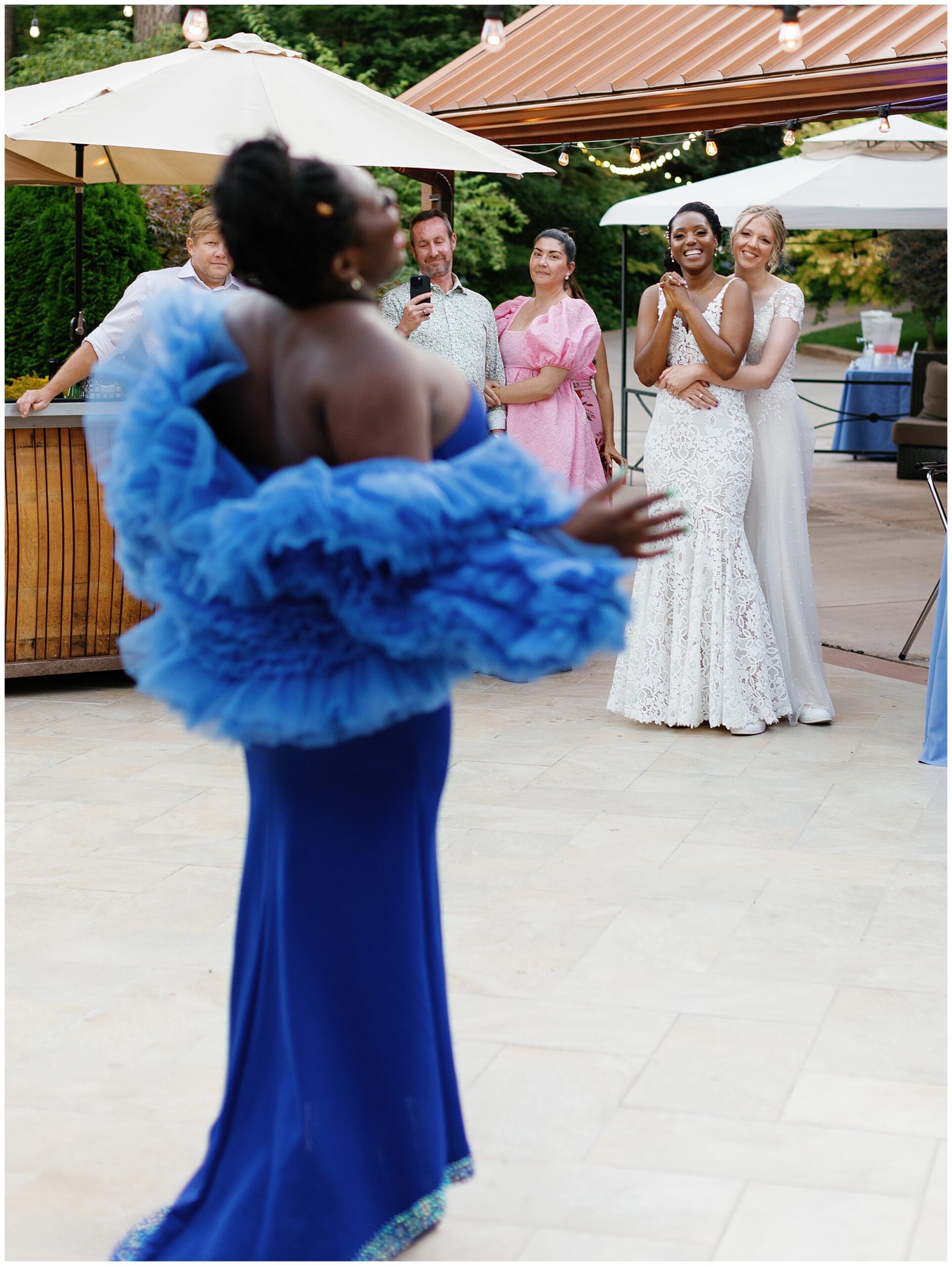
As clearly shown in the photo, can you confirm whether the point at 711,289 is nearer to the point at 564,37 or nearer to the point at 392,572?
the point at 564,37

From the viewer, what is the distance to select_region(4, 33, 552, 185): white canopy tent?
5.97 m

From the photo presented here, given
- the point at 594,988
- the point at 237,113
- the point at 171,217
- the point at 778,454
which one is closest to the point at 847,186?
the point at 171,217

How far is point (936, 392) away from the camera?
1355 centimetres

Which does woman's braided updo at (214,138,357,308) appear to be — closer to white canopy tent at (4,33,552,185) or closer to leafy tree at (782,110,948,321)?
white canopy tent at (4,33,552,185)

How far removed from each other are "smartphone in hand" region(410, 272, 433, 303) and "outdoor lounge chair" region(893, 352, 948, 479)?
7.50 metres

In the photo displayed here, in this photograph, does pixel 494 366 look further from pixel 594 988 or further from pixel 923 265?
pixel 923 265

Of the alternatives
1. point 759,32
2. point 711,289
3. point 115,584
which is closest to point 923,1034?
point 711,289

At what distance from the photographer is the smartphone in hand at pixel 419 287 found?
6.22 m

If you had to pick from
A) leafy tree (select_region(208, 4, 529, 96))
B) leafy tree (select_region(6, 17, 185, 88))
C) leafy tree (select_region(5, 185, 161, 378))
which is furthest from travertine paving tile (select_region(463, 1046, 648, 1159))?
leafy tree (select_region(208, 4, 529, 96))

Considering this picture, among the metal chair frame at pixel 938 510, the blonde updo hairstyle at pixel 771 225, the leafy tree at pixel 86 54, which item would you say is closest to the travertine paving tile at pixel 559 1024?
the metal chair frame at pixel 938 510

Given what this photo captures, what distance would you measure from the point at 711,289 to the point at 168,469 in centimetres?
413

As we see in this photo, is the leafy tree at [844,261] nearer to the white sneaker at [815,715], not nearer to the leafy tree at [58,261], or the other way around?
the leafy tree at [58,261]

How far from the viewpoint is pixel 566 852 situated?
178 inches

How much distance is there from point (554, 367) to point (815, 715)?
1989 mm
